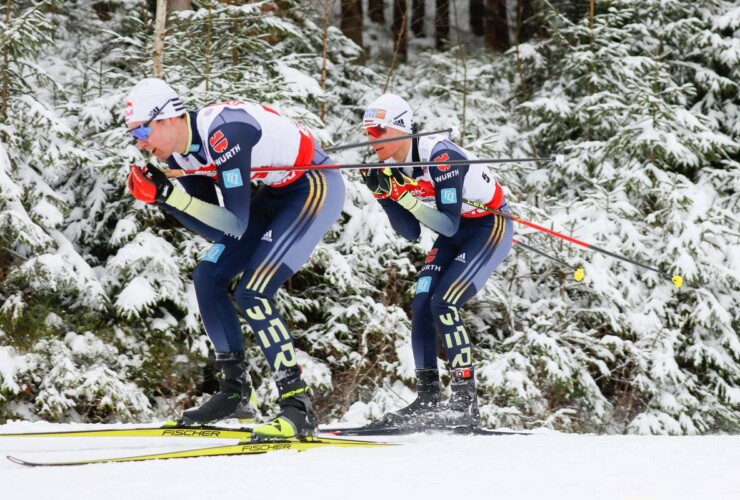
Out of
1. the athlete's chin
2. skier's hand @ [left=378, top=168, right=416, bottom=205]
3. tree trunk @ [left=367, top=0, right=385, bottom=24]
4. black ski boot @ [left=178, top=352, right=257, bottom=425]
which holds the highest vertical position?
the athlete's chin

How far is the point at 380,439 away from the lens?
167 inches

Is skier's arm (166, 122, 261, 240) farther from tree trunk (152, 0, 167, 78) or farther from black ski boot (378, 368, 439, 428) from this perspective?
tree trunk (152, 0, 167, 78)

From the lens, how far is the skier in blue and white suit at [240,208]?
137 inches

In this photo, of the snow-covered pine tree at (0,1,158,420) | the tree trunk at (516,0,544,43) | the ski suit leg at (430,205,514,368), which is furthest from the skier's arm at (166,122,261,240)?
the tree trunk at (516,0,544,43)

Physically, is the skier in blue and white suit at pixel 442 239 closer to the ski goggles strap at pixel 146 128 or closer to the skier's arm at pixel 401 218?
the skier's arm at pixel 401 218

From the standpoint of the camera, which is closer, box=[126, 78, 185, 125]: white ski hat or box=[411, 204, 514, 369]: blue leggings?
box=[126, 78, 185, 125]: white ski hat

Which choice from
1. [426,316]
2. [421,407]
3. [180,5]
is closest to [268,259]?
[426,316]

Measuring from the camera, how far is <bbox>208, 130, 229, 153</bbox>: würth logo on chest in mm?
3477

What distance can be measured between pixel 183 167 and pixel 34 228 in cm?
347

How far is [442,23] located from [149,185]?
35.2 feet

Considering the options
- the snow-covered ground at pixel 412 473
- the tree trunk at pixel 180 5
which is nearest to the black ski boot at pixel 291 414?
the snow-covered ground at pixel 412 473

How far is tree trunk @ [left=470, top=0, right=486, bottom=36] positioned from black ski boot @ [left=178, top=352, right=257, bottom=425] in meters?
11.7

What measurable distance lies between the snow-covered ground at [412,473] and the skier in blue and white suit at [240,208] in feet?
1.22

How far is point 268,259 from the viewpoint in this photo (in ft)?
12.2
